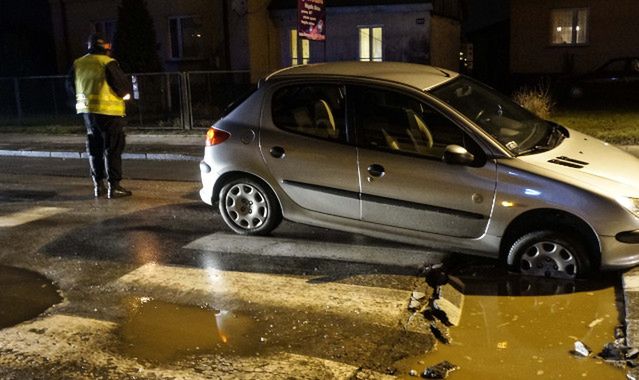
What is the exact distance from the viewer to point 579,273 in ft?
17.7

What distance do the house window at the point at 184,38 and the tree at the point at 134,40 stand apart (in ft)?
11.1

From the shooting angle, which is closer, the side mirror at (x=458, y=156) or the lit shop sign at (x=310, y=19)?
the side mirror at (x=458, y=156)

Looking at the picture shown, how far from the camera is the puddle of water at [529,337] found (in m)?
4.18

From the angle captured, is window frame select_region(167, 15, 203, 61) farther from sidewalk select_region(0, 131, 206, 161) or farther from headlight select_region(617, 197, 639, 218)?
headlight select_region(617, 197, 639, 218)

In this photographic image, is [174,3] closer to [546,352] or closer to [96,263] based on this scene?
[96,263]

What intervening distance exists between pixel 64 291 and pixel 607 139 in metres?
9.84

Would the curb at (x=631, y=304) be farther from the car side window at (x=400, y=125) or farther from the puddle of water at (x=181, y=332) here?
the puddle of water at (x=181, y=332)

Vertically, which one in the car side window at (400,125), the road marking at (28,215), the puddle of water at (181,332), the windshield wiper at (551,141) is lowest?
the puddle of water at (181,332)

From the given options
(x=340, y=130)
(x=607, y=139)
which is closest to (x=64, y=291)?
(x=340, y=130)

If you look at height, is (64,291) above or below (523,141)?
below

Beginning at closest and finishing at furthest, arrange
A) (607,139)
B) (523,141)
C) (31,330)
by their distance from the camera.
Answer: (31,330), (523,141), (607,139)

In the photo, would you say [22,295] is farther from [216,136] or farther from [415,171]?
[415,171]

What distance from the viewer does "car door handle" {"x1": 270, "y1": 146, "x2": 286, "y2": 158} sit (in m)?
6.53

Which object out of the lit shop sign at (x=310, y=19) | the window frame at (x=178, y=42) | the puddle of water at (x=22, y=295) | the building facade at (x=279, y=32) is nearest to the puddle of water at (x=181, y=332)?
the puddle of water at (x=22, y=295)
